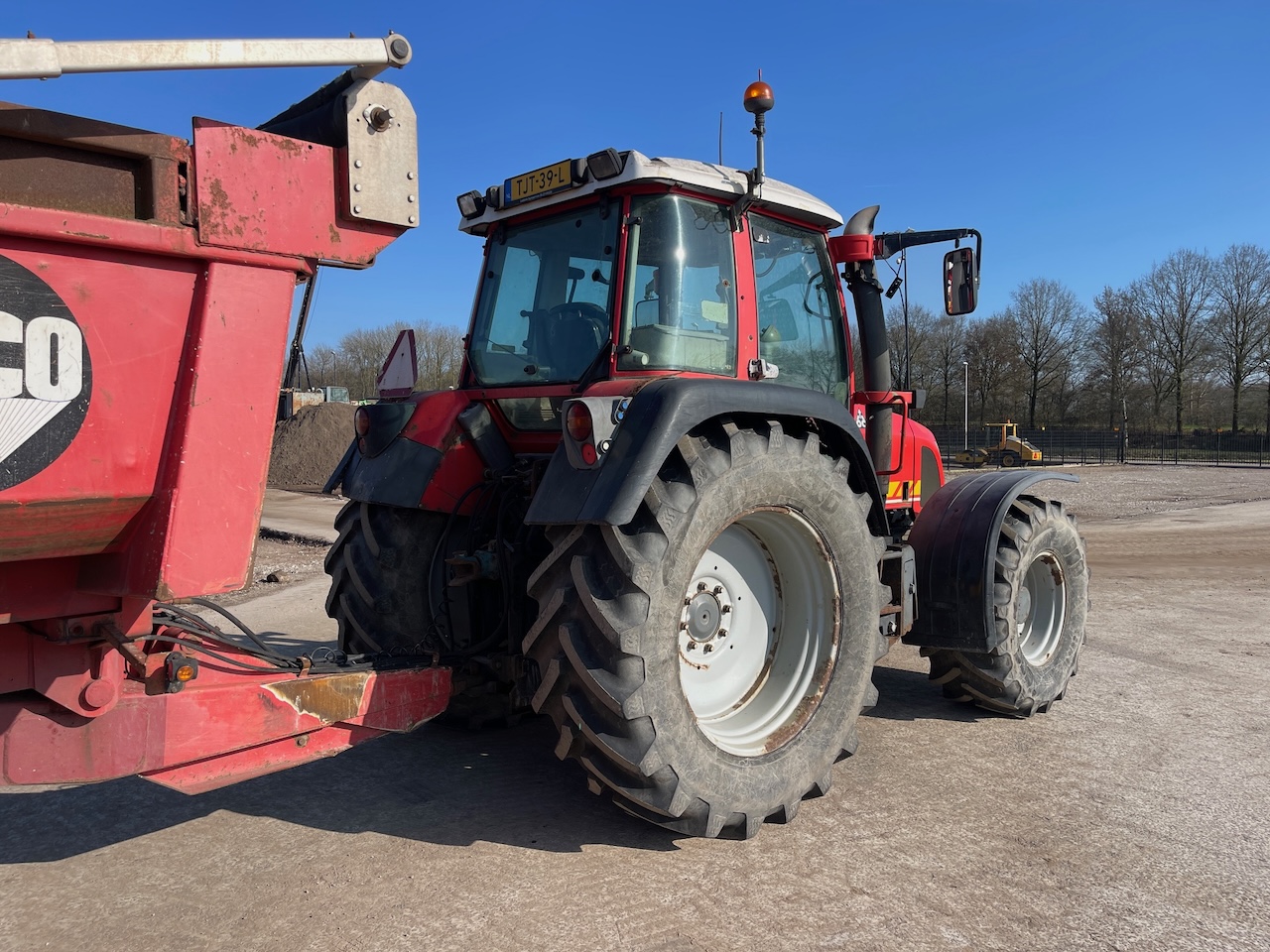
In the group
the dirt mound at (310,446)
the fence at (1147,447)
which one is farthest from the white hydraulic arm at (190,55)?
the fence at (1147,447)

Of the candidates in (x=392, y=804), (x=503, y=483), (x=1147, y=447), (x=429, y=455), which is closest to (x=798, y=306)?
(x=503, y=483)

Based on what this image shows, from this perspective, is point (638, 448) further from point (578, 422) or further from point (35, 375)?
point (35, 375)

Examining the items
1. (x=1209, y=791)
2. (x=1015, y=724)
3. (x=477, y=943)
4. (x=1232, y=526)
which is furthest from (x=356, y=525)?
(x=1232, y=526)

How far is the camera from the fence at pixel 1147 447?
38.0 meters

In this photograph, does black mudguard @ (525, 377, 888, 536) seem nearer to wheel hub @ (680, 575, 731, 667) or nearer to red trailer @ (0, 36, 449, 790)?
wheel hub @ (680, 575, 731, 667)

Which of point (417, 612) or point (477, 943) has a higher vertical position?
point (417, 612)

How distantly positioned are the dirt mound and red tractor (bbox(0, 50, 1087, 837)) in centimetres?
1816

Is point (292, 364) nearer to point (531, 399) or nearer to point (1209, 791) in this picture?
point (531, 399)

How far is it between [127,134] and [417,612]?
2.29 m

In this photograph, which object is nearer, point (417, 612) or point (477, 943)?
point (477, 943)

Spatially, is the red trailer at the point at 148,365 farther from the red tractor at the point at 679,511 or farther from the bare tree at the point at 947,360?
the bare tree at the point at 947,360

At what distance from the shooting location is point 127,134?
2004mm

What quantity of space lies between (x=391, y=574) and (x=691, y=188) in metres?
2.01

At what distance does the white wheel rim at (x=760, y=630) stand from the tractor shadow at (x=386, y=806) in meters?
0.55
